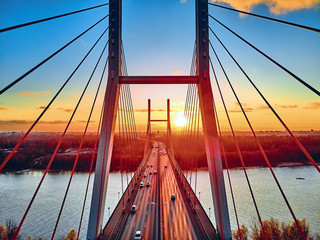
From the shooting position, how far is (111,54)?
686 cm

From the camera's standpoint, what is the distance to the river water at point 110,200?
765 inches

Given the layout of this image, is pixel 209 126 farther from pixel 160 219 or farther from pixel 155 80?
pixel 160 219

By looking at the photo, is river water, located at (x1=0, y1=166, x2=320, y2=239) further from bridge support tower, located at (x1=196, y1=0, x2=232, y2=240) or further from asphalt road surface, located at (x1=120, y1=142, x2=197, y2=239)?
bridge support tower, located at (x1=196, y1=0, x2=232, y2=240)

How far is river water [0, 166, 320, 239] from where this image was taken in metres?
19.4

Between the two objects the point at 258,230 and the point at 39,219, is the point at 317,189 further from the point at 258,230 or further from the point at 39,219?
the point at 39,219

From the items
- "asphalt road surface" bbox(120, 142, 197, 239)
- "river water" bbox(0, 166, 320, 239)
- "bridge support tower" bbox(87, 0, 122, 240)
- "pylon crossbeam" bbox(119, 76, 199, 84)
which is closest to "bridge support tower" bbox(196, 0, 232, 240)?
"pylon crossbeam" bbox(119, 76, 199, 84)

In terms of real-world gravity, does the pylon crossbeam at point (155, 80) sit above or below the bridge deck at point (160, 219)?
above

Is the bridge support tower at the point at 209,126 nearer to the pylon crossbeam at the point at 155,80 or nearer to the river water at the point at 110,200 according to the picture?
the pylon crossbeam at the point at 155,80

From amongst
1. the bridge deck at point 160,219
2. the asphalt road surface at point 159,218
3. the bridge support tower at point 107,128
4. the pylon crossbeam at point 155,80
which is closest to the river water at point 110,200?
the asphalt road surface at point 159,218

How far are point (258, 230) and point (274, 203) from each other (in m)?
6.38

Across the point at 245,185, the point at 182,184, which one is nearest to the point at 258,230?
the point at 182,184

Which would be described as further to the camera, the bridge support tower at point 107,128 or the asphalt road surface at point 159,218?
the asphalt road surface at point 159,218

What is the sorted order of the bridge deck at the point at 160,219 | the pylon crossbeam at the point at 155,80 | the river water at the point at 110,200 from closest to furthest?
the pylon crossbeam at the point at 155,80 → the bridge deck at the point at 160,219 → the river water at the point at 110,200

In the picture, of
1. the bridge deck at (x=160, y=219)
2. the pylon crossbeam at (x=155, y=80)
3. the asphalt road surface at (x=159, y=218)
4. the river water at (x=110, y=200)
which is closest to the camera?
the pylon crossbeam at (x=155, y=80)
